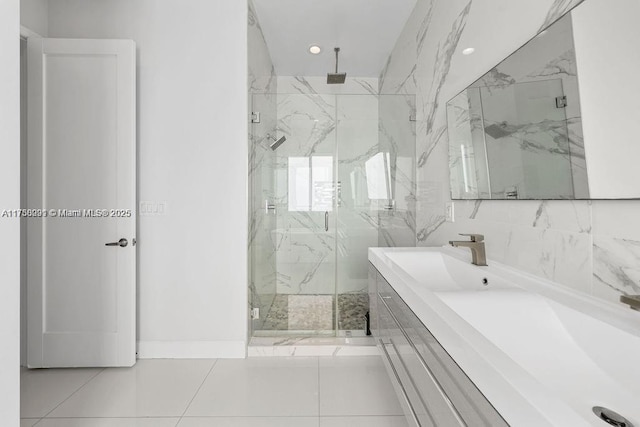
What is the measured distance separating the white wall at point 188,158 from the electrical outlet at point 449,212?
4.83 ft

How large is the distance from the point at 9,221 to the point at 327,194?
230cm

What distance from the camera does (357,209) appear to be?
3176 millimetres

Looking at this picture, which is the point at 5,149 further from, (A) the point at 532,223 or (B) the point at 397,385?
(A) the point at 532,223

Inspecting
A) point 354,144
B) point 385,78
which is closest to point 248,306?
point 354,144

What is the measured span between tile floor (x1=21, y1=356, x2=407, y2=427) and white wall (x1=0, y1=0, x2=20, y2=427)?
2.41 ft

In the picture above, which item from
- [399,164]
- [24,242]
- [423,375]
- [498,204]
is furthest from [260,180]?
[423,375]

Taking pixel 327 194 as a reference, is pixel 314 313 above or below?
below

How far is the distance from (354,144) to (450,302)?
7.75ft

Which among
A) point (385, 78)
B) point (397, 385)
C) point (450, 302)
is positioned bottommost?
point (397, 385)

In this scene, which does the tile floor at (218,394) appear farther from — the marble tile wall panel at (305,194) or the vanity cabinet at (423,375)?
the marble tile wall panel at (305,194)

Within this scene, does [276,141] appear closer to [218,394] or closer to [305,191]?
[305,191]

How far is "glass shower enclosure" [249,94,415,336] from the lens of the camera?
121 inches

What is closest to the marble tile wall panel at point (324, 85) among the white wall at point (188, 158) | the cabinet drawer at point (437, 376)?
the white wall at point (188, 158)

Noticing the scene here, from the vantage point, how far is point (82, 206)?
7.75 ft
